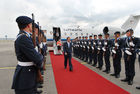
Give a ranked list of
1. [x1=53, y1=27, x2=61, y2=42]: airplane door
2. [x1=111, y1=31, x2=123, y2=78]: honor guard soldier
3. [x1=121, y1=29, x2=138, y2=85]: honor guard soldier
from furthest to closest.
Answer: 1. [x1=53, y1=27, x2=61, y2=42]: airplane door
2. [x1=111, y1=31, x2=123, y2=78]: honor guard soldier
3. [x1=121, y1=29, x2=138, y2=85]: honor guard soldier

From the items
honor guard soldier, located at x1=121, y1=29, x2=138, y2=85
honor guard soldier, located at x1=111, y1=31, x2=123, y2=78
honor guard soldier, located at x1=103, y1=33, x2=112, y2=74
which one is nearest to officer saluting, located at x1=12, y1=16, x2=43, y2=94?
honor guard soldier, located at x1=121, y1=29, x2=138, y2=85

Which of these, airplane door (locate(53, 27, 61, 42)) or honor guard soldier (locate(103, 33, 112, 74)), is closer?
honor guard soldier (locate(103, 33, 112, 74))

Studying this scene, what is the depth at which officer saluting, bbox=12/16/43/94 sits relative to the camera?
5.28 feet

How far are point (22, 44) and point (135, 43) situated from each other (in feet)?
13.2

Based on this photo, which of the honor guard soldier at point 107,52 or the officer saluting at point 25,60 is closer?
the officer saluting at point 25,60

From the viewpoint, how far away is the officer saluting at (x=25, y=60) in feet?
5.28

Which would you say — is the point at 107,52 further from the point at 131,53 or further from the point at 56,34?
the point at 56,34

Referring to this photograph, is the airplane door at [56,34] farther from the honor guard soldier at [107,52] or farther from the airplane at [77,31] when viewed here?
the honor guard soldier at [107,52]

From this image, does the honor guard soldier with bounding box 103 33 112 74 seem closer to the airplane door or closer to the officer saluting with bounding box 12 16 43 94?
the officer saluting with bounding box 12 16 43 94

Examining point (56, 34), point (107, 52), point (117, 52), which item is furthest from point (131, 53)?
point (56, 34)

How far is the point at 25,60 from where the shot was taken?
1704 mm

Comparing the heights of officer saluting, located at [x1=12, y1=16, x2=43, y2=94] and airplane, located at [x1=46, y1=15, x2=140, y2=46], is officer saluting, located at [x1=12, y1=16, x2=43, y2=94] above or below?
below

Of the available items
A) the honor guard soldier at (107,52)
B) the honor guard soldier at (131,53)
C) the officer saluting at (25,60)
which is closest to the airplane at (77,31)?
the honor guard soldier at (107,52)

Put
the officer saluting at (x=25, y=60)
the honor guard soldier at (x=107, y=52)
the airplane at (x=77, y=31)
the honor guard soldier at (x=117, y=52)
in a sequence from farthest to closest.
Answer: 1. the airplane at (x=77, y=31)
2. the honor guard soldier at (x=107, y=52)
3. the honor guard soldier at (x=117, y=52)
4. the officer saluting at (x=25, y=60)
